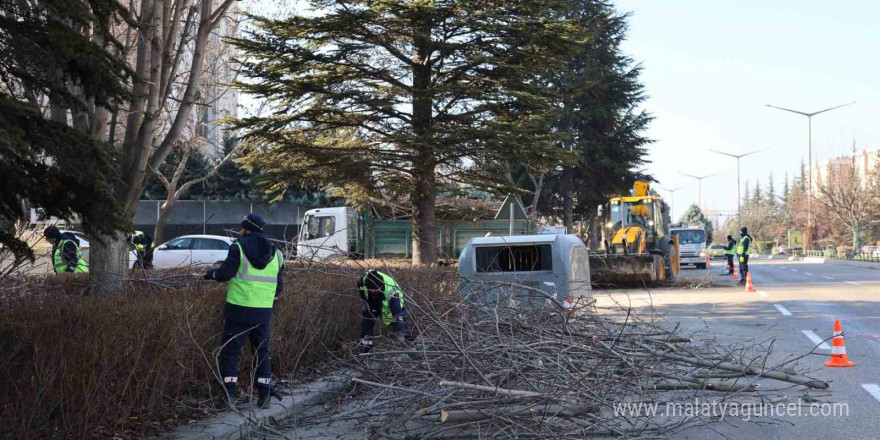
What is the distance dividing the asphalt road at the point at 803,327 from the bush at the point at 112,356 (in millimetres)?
3877

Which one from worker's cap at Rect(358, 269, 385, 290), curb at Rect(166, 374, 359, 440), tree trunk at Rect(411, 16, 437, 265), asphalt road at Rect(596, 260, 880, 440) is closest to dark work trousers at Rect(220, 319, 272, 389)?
curb at Rect(166, 374, 359, 440)

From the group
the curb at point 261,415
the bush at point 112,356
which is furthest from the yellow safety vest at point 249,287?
the curb at point 261,415

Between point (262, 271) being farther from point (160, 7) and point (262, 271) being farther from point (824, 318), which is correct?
point (824, 318)

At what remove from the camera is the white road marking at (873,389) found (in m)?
7.85

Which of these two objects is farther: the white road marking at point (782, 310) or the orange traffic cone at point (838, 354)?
the white road marking at point (782, 310)

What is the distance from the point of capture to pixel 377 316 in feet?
31.4

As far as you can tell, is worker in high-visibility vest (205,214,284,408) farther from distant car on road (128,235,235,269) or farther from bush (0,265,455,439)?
distant car on road (128,235,235,269)

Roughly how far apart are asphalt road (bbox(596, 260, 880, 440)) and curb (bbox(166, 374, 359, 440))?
10.4ft

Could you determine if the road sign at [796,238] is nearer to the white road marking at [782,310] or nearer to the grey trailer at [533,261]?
the white road marking at [782,310]

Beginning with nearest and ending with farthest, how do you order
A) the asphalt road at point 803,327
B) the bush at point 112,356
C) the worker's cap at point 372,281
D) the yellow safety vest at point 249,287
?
the bush at point 112,356 < the asphalt road at point 803,327 < the yellow safety vest at point 249,287 < the worker's cap at point 372,281

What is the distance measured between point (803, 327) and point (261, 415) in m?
9.84

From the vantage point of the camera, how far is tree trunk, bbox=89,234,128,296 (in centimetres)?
905

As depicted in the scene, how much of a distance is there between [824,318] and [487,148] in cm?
781

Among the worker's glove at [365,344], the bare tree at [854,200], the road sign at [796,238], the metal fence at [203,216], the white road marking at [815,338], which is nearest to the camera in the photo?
the worker's glove at [365,344]
